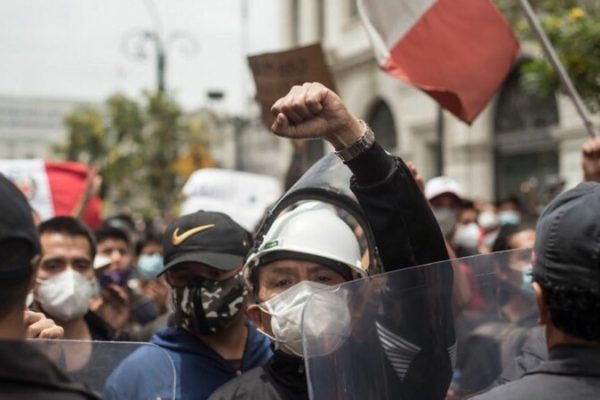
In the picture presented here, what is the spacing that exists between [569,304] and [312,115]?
2.59 ft

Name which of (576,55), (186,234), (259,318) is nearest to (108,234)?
(186,234)

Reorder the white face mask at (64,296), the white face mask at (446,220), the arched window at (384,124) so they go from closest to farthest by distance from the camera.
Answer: the white face mask at (64,296)
the white face mask at (446,220)
the arched window at (384,124)

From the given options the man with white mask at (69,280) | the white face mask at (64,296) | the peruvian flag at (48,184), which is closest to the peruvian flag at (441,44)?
the man with white mask at (69,280)

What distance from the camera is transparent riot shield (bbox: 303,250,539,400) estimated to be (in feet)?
6.44

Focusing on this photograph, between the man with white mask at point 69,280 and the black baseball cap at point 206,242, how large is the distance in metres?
0.62

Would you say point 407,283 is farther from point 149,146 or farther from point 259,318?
point 149,146

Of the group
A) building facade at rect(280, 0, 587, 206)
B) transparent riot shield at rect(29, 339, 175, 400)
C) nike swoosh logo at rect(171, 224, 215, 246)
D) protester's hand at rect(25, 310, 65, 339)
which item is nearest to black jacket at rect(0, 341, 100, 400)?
transparent riot shield at rect(29, 339, 175, 400)

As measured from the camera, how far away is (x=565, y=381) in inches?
68.3

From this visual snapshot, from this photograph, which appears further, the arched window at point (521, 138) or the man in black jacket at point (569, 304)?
the arched window at point (521, 138)

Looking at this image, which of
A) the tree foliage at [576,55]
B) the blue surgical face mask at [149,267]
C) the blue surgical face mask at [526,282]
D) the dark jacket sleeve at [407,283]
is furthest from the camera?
the tree foliage at [576,55]

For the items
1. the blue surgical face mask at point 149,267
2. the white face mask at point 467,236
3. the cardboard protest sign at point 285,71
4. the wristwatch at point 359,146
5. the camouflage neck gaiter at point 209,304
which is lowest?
the blue surgical face mask at point 149,267

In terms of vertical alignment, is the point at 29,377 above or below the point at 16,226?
below

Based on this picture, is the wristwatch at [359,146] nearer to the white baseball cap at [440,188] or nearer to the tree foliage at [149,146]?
the white baseball cap at [440,188]

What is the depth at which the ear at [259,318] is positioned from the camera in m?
2.51
